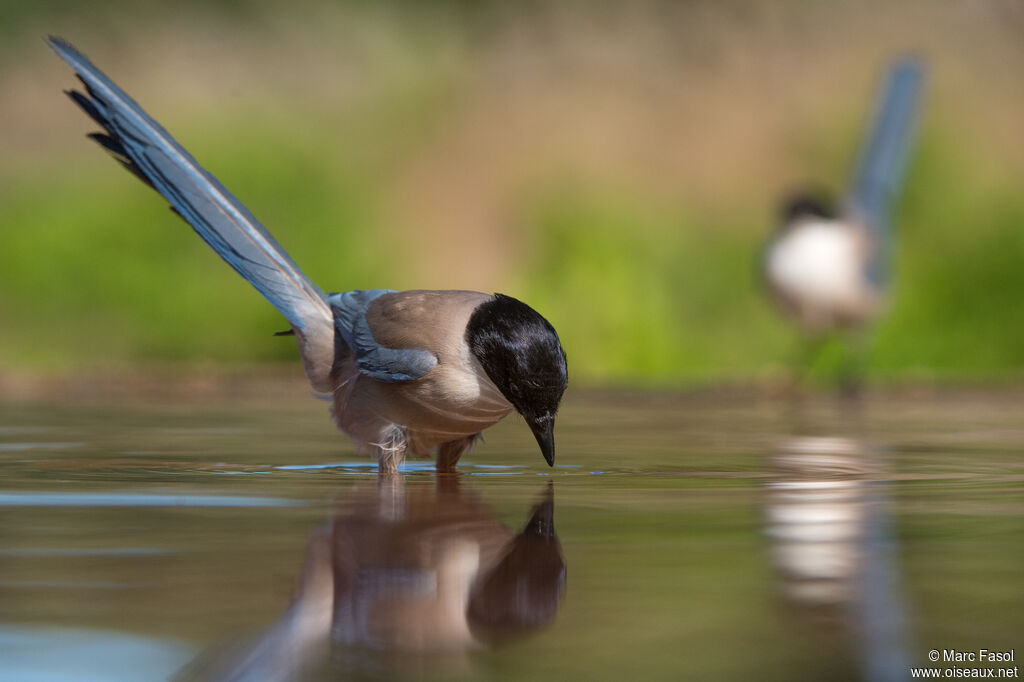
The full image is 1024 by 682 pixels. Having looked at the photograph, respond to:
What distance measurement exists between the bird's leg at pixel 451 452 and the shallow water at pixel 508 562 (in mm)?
82

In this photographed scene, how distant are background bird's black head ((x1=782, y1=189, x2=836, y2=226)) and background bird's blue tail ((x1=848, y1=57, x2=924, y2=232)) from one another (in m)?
0.17

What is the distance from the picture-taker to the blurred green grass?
32.6 feet

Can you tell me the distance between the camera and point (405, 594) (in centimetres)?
251

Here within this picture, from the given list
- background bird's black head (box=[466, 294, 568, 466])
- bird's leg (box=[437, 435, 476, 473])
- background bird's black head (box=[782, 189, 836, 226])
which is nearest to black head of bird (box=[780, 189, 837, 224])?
background bird's black head (box=[782, 189, 836, 226])

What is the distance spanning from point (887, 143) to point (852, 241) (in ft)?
2.05

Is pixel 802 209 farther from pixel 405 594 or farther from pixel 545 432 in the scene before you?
pixel 405 594

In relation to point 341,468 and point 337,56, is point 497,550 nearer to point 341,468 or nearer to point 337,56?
point 341,468

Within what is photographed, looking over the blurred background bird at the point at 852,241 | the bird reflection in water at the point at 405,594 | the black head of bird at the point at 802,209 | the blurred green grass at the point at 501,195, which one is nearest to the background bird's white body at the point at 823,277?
the blurred background bird at the point at 852,241

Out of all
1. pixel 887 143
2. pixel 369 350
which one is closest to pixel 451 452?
pixel 369 350

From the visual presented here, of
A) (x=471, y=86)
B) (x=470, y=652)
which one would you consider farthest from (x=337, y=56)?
(x=470, y=652)

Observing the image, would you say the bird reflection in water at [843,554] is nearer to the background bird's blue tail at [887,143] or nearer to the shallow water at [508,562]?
the shallow water at [508,562]

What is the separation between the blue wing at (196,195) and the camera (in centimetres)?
457

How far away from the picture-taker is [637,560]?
285 centimetres

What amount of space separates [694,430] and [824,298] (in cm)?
344
